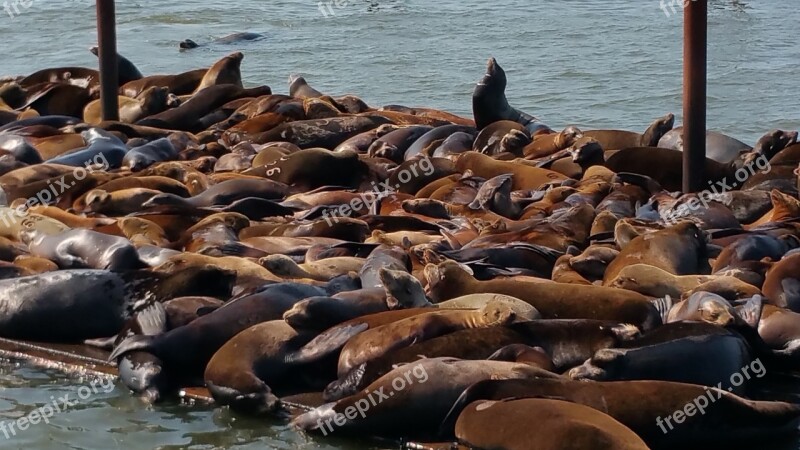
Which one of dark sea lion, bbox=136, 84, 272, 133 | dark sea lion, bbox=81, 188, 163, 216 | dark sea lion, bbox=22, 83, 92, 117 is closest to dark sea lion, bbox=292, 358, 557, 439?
dark sea lion, bbox=81, 188, 163, 216

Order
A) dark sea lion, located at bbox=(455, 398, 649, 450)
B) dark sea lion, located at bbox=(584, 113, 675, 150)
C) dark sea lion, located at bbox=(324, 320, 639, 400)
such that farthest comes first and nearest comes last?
dark sea lion, located at bbox=(584, 113, 675, 150) < dark sea lion, located at bbox=(324, 320, 639, 400) < dark sea lion, located at bbox=(455, 398, 649, 450)

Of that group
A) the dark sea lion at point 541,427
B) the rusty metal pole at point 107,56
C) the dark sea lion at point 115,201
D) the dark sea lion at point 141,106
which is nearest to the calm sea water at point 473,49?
the dark sea lion at point 141,106

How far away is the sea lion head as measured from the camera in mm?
5477

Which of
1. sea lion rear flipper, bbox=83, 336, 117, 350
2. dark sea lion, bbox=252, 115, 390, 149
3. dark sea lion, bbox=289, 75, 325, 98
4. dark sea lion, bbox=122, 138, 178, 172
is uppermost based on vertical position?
sea lion rear flipper, bbox=83, 336, 117, 350

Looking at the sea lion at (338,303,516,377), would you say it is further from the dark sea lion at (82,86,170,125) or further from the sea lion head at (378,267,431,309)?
the dark sea lion at (82,86,170,125)

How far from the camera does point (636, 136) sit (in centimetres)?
996

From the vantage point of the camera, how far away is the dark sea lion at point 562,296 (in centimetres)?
524

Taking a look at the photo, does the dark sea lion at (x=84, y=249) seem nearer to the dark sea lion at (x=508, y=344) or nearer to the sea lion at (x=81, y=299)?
the sea lion at (x=81, y=299)

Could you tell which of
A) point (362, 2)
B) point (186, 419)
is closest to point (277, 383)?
point (186, 419)

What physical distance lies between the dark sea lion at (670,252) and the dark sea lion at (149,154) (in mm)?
3989

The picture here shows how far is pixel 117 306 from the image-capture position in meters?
5.79

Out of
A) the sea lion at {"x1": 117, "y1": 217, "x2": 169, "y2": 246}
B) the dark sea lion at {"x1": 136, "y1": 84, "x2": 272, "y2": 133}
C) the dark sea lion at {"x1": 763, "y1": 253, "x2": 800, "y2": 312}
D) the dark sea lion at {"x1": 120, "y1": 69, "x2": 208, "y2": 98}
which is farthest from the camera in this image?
the dark sea lion at {"x1": 120, "y1": 69, "x2": 208, "y2": 98}

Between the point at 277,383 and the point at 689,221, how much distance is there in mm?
2582

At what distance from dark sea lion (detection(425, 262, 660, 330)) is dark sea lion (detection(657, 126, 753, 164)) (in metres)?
3.74
